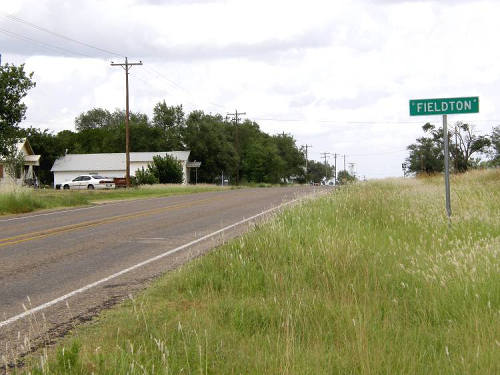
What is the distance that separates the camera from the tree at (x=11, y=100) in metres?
36.2

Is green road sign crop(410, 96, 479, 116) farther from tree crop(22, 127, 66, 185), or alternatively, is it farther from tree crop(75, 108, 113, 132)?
tree crop(75, 108, 113, 132)

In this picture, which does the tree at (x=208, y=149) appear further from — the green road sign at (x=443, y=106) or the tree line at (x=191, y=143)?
the green road sign at (x=443, y=106)

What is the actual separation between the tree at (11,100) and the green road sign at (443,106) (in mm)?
31214

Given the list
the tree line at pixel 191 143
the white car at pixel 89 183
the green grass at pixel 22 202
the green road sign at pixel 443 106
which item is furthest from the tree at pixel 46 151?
the green road sign at pixel 443 106

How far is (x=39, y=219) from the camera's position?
20109mm

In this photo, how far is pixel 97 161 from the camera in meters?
85.6

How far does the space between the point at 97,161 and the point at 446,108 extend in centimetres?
7899

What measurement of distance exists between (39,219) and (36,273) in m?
11.4

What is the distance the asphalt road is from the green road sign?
4.53m

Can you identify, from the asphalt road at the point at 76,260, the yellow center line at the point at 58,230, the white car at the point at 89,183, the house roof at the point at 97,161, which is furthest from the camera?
the house roof at the point at 97,161

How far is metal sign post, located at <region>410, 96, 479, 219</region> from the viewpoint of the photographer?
10797 millimetres

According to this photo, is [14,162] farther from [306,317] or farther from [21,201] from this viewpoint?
[306,317]

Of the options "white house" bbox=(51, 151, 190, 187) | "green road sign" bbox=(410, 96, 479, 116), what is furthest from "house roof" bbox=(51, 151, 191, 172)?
"green road sign" bbox=(410, 96, 479, 116)

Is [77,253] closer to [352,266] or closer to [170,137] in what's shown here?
[352,266]
